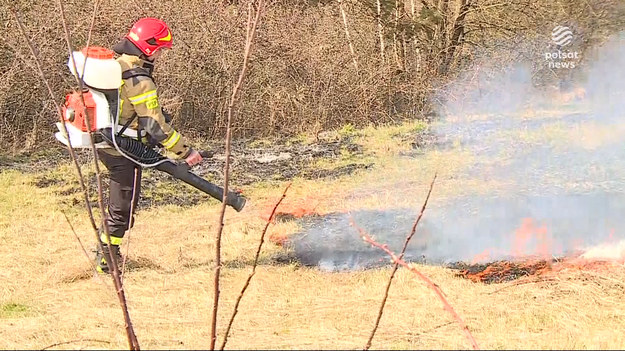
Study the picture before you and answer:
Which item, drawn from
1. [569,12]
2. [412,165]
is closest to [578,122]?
[412,165]

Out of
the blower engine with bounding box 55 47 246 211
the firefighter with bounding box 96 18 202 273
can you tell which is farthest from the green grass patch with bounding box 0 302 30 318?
the blower engine with bounding box 55 47 246 211

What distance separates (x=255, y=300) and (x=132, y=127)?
1.90m

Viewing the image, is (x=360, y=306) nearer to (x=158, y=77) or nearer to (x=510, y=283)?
(x=510, y=283)

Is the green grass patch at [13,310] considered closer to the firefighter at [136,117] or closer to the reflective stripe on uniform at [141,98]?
the firefighter at [136,117]

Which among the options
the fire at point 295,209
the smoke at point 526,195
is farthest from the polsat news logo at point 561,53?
the fire at point 295,209

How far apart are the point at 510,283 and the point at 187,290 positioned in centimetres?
249

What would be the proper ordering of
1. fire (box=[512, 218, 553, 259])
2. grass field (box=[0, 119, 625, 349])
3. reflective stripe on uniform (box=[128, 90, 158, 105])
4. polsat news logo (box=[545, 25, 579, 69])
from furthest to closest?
polsat news logo (box=[545, 25, 579, 69]) < fire (box=[512, 218, 553, 259]) < reflective stripe on uniform (box=[128, 90, 158, 105]) < grass field (box=[0, 119, 625, 349])

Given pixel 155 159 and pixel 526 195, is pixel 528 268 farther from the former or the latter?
pixel 155 159

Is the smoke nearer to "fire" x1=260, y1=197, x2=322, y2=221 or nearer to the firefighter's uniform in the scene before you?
"fire" x1=260, y1=197, x2=322, y2=221

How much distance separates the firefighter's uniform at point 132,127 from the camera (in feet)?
19.3

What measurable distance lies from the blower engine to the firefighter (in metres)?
0.10

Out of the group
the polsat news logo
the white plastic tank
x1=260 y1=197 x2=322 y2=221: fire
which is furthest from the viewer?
the polsat news logo

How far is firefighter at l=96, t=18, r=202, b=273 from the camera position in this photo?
5883 millimetres

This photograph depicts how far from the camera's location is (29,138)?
13.4 meters
